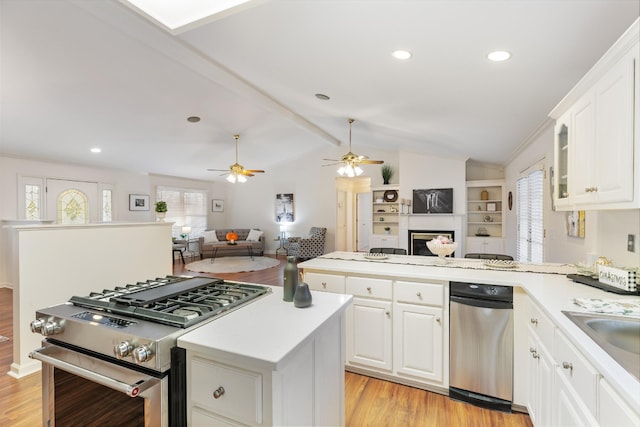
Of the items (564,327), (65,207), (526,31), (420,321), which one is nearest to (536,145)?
(526,31)

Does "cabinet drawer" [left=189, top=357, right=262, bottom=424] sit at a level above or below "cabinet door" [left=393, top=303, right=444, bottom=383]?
above

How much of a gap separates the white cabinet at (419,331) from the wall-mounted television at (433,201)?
4.85 meters

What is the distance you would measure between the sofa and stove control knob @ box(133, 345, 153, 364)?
7.56 m

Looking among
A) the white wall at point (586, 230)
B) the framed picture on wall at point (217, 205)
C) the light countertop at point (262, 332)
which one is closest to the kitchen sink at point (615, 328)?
the white wall at point (586, 230)

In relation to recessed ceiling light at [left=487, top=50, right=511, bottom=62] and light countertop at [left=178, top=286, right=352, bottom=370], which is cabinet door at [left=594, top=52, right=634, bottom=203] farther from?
light countertop at [left=178, top=286, right=352, bottom=370]

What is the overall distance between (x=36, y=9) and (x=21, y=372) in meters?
3.01

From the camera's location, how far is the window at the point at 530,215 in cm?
388

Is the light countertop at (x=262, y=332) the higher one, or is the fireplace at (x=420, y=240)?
the light countertop at (x=262, y=332)

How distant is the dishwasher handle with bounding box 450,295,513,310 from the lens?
82.1 inches

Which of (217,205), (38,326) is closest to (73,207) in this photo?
(217,205)

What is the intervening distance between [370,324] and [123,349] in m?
1.80

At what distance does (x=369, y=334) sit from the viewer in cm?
248

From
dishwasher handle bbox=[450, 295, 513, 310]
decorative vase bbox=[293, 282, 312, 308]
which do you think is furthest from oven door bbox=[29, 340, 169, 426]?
dishwasher handle bbox=[450, 295, 513, 310]

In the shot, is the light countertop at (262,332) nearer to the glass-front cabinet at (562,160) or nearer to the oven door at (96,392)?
the oven door at (96,392)
